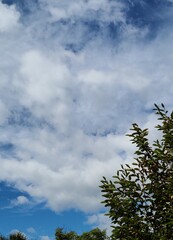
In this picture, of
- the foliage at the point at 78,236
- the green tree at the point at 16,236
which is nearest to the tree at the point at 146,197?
the green tree at the point at 16,236

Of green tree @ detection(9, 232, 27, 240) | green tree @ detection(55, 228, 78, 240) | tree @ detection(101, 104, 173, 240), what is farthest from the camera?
green tree @ detection(55, 228, 78, 240)

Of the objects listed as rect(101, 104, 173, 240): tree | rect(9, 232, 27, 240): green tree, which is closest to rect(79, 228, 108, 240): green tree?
rect(9, 232, 27, 240): green tree

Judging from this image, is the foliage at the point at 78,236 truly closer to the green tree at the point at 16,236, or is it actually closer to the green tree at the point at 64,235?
the green tree at the point at 64,235

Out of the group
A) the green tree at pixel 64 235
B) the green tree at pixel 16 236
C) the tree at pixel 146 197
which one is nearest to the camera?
the tree at pixel 146 197

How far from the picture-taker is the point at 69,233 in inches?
2057

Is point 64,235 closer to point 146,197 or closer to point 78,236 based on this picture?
point 78,236

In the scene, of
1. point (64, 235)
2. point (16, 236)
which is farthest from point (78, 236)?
point (16, 236)

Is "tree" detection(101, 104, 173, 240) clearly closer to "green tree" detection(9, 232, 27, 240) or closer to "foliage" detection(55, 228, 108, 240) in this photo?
"green tree" detection(9, 232, 27, 240)

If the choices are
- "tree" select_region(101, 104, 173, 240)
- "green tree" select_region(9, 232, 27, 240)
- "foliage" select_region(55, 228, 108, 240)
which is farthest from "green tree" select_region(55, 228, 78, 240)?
"tree" select_region(101, 104, 173, 240)

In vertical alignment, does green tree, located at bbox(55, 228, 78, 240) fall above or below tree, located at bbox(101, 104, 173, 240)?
above

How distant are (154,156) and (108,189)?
201 centimetres

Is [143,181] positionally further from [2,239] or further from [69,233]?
[69,233]

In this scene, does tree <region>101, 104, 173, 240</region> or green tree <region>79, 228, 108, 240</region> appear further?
green tree <region>79, 228, 108, 240</region>

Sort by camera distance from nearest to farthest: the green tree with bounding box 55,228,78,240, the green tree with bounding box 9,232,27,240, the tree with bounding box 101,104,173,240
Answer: the tree with bounding box 101,104,173,240 → the green tree with bounding box 9,232,27,240 → the green tree with bounding box 55,228,78,240
